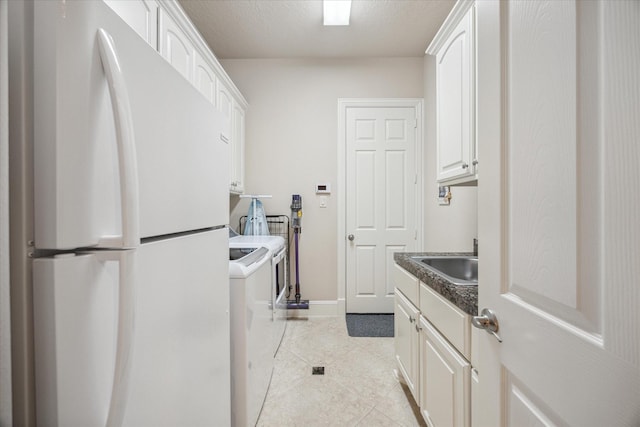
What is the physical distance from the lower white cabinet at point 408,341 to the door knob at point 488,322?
801 mm

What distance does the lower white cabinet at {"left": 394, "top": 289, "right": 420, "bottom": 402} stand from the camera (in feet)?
5.07

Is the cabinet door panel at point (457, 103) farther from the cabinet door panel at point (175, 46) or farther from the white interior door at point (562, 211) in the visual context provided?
the cabinet door panel at point (175, 46)

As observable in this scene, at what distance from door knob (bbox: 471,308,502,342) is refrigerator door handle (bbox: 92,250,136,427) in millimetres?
803

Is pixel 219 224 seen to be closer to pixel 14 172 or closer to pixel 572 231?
pixel 14 172

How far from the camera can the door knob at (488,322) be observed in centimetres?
73

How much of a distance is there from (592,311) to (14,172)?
95 cm

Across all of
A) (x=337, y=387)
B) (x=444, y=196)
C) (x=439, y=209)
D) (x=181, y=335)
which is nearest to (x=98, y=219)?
(x=181, y=335)

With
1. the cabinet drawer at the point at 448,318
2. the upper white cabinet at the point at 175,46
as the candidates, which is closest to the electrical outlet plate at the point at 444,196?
the cabinet drawer at the point at 448,318

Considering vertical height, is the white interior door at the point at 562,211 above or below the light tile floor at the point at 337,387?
above

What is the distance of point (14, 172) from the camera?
0.42 meters

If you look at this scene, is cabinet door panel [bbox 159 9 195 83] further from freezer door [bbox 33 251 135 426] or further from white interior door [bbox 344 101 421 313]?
white interior door [bbox 344 101 421 313]

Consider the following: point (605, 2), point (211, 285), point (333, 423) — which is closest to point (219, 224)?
point (211, 285)

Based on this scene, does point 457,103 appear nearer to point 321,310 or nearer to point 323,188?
point 323,188

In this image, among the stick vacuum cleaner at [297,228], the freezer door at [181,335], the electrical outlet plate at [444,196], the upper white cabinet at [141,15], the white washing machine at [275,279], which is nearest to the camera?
the freezer door at [181,335]
